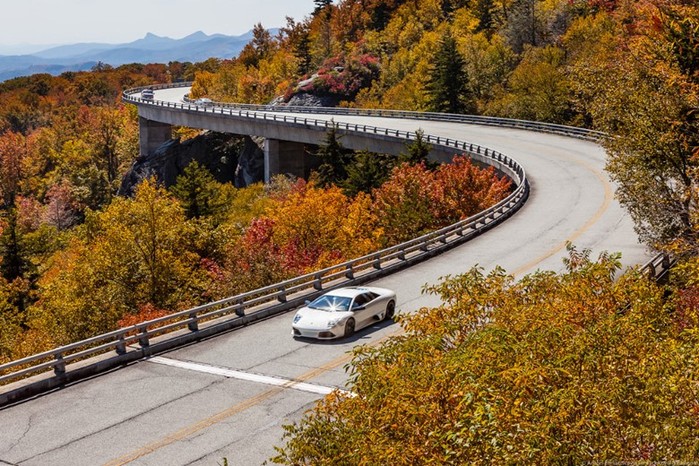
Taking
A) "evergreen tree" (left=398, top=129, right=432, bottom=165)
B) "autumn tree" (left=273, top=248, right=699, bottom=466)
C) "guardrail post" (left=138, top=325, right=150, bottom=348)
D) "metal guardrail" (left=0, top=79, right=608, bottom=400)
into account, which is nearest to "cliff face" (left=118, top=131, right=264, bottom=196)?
"evergreen tree" (left=398, top=129, right=432, bottom=165)

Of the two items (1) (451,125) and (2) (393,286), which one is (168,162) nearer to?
(1) (451,125)

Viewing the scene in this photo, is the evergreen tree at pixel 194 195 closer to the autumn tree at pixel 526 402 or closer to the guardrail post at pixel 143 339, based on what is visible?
the guardrail post at pixel 143 339

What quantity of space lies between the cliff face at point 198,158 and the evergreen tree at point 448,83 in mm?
22276

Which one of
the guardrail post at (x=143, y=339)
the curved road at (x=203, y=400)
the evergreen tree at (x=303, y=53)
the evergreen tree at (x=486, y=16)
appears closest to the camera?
the curved road at (x=203, y=400)

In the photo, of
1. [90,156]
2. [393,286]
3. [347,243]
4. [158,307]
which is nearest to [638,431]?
[393,286]

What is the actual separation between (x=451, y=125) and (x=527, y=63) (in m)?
17.7

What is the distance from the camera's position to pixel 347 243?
4162 centimetres

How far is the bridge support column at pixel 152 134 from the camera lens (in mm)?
110188

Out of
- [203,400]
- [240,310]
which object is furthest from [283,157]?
[203,400]

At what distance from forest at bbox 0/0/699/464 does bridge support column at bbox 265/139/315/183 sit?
13.9 ft

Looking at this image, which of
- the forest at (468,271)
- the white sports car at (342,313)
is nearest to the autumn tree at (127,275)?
the forest at (468,271)

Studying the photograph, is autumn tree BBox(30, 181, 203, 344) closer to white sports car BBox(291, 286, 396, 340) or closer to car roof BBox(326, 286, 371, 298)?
car roof BBox(326, 286, 371, 298)

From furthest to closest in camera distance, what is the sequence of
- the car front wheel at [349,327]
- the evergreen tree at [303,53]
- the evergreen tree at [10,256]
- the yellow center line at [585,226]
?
the evergreen tree at [303,53] → the evergreen tree at [10,256] → the yellow center line at [585,226] → the car front wheel at [349,327]

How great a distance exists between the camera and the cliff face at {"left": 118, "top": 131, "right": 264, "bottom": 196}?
9619 centimetres
